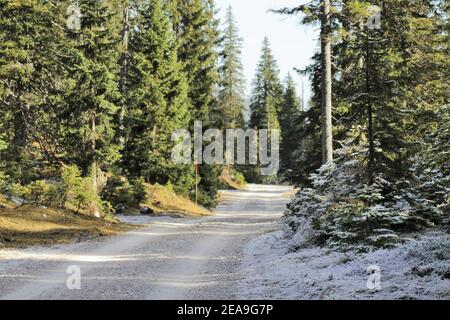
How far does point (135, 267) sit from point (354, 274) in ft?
18.1

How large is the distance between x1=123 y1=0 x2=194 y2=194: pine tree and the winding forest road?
1295 cm

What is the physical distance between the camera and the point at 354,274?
8.82 m

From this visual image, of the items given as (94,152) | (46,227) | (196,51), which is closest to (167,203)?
(94,152)

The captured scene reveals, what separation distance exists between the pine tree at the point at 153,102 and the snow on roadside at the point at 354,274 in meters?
21.1

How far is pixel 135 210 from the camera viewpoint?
28.0 m

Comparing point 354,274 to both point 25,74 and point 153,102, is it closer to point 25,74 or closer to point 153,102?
point 25,74

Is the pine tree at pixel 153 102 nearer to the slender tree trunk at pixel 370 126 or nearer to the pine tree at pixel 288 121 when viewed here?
the slender tree trunk at pixel 370 126

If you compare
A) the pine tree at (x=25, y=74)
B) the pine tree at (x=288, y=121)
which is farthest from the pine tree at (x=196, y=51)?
the pine tree at (x=288, y=121)

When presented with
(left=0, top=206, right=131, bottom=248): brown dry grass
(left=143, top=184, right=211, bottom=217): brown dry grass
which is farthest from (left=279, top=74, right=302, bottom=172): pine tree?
(left=0, top=206, right=131, bottom=248): brown dry grass

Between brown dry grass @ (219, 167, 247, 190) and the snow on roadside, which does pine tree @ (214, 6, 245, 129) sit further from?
the snow on roadside

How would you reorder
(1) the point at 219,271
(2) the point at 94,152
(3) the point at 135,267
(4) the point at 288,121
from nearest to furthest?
1. (1) the point at 219,271
2. (3) the point at 135,267
3. (2) the point at 94,152
4. (4) the point at 288,121

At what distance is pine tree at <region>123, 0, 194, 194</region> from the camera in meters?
31.5

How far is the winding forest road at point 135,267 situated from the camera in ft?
29.5

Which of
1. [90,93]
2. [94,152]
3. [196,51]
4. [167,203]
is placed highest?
[196,51]
